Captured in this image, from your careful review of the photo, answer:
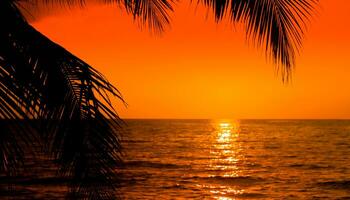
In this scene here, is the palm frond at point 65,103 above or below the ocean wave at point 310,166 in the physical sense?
above

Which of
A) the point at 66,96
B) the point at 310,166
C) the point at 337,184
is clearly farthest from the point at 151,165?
the point at 66,96

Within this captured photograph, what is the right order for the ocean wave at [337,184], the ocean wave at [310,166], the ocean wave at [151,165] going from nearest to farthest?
the ocean wave at [337,184]
the ocean wave at [151,165]
the ocean wave at [310,166]

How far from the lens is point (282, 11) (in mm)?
2318

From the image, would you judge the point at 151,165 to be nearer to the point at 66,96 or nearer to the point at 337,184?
the point at 337,184

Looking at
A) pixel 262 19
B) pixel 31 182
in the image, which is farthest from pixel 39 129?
pixel 31 182

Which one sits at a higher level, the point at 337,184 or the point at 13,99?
the point at 13,99

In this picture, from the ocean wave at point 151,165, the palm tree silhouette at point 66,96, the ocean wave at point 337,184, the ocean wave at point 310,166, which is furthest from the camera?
the ocean wave at point 310,166

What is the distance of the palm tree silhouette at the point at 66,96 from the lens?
2348 mm

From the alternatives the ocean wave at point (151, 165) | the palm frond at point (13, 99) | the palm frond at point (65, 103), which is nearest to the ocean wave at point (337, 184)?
the ocean wave at point (151, 165)

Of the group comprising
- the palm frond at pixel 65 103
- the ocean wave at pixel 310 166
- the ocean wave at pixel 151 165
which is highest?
the palm frond at pixel 65 103

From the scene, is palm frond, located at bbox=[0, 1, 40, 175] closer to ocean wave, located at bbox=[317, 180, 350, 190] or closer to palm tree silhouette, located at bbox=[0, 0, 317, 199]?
palm tree silhouette, located at bbox=[0, 0, 317, 199]

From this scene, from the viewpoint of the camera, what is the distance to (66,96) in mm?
2682

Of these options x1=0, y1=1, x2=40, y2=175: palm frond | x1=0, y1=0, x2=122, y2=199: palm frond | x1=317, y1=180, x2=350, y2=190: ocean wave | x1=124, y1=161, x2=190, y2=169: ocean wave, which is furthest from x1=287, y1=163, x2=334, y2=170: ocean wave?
x1=0, y1=1, x2=40, y2=175: palm frond

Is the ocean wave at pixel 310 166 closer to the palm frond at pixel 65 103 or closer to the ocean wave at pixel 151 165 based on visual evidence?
the ocean wave at pixel 151 165
